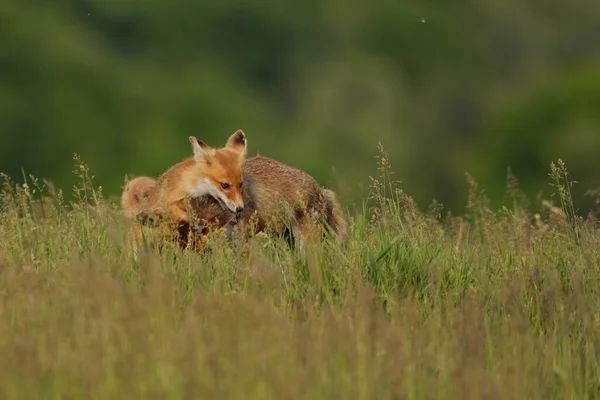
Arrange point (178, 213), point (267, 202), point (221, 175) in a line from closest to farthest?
1. point (178, 213)
2. point (221, 175)
3. point (267, 202)

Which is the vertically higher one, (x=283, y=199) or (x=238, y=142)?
(x=238, y=142)

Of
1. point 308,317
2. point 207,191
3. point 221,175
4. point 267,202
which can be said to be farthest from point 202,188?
point 308,317

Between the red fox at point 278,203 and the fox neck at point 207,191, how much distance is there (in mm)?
47

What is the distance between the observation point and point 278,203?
30.2ft

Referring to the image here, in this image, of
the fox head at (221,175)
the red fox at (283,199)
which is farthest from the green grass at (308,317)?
the fox head at (221,175)

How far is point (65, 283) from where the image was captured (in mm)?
6180

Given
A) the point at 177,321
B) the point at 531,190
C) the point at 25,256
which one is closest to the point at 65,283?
the point at 177,321

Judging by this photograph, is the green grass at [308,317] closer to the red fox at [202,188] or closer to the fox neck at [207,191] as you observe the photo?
the red fox at [202,188]

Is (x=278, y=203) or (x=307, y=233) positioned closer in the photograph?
(x=307, y=233)

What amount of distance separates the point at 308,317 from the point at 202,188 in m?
3.39

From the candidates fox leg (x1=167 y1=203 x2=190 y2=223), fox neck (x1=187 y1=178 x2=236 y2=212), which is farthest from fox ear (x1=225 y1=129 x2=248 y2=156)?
fox leg (x1=167 y1=203 x2=190 y2=223)

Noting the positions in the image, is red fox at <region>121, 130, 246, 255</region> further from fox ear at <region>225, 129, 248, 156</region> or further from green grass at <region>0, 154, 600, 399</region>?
green grass at <region>0, 154, 600, 399</region>

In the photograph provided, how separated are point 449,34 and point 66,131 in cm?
2428

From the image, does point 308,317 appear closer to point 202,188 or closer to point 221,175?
point 221,175
